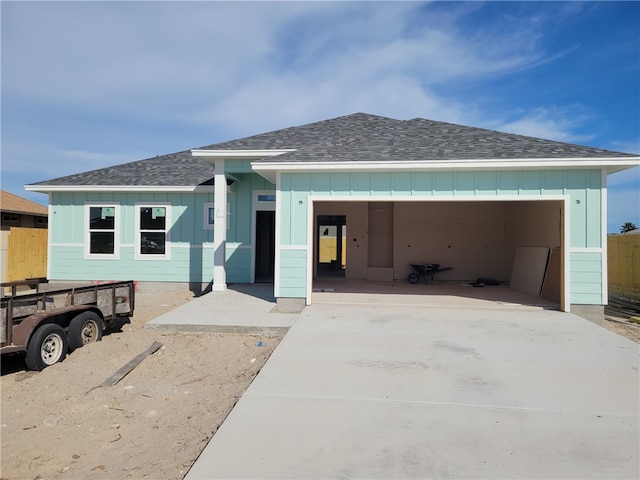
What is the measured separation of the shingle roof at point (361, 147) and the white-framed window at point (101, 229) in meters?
0.88

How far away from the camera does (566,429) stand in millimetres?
3504

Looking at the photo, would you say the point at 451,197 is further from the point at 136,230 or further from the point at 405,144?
the point at 136,230

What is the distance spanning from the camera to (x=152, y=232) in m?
12.9

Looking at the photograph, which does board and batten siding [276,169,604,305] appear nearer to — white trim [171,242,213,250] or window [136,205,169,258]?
white trim [171,242,213,250]

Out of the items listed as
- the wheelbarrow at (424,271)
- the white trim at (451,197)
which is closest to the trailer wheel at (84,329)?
the white trim at (451,197)

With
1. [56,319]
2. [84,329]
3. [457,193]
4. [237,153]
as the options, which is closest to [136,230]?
[237,153]

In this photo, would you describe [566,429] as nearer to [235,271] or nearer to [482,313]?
[482,313]

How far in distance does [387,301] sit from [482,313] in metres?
2.13

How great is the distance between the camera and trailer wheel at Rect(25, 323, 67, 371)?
18.4ft

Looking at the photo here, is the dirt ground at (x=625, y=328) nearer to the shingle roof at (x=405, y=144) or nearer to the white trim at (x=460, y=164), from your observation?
the white trim at (x=460, y=164)

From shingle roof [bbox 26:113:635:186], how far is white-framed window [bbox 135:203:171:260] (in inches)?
33.1

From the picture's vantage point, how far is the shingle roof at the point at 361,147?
27.2ft

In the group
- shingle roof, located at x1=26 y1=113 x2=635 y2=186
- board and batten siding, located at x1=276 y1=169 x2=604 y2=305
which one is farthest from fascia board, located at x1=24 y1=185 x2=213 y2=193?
board and batten siding, located at x1=276 y1=169 x2=604 y2=305

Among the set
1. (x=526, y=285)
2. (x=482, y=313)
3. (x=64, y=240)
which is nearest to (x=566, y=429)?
(x=482, y=313)
